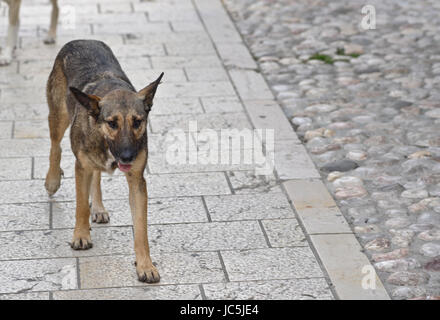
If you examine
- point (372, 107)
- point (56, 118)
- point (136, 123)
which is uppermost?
point (136, 123)

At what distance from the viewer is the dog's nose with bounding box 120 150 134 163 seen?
4918 millimetres

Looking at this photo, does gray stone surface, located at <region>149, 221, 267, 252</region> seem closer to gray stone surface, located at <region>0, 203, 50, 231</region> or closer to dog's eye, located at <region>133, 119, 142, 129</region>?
gray stone surface, located at <region>0, 203, 50, 231</region>

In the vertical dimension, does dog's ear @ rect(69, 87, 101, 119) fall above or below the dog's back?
above

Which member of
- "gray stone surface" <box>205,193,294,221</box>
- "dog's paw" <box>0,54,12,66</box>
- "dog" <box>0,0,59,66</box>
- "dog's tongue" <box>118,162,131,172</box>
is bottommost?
"dog's paw" <box>0,54,12,66</box>

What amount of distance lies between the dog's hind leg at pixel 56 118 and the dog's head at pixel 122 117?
1.06 metres

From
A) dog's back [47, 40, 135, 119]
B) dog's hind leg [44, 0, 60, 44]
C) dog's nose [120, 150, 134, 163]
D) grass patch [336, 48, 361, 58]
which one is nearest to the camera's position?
dog's nose [120, 150, 134, 163]

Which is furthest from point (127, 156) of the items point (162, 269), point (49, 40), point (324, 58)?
point (49, 40)

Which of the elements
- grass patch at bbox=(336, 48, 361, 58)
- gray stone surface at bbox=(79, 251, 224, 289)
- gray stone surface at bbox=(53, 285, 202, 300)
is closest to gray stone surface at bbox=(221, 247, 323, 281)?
gray stone surface at bbox=(79, 251, 224, 289)

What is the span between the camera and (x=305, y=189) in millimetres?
6633

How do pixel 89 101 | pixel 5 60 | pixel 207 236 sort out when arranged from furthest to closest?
1. pixel 5 60
2. pixel 207 236
3. pixel 89 101

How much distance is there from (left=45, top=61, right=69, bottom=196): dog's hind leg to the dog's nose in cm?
135

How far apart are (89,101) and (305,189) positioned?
7.31ft

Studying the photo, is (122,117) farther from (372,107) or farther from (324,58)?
(324,58)
